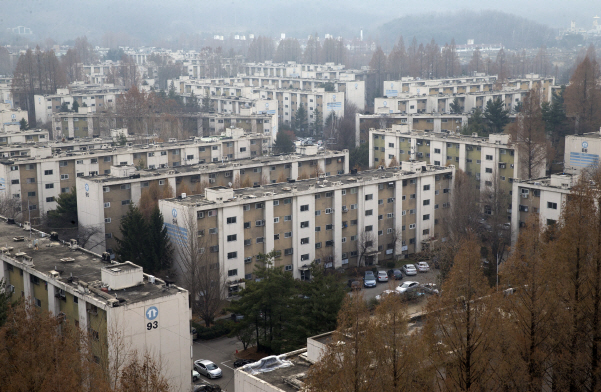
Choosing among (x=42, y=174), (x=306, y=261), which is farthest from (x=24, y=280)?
(x=42, y=174)

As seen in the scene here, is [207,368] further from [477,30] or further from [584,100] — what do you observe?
[477,30]

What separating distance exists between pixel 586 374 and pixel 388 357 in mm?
3419

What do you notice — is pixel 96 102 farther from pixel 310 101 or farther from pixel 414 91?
pixel 414 91

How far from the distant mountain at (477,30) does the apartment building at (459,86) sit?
6457 centimetres

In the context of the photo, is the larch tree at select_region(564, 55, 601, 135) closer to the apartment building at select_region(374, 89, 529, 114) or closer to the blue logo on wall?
the apartment building at select_region(374, 89, 529, 114)

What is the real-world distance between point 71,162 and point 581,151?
1788cm

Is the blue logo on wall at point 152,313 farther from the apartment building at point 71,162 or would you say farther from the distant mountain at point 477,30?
the distant mountain at point 477,30

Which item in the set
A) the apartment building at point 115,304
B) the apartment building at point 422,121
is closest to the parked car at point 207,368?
the apartment building at point 115,304

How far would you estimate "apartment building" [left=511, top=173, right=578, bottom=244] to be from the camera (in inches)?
805

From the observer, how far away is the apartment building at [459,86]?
44.2 metres

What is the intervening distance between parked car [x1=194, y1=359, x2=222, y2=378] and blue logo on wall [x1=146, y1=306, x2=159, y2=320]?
8.15 ft

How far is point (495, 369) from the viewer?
925cm

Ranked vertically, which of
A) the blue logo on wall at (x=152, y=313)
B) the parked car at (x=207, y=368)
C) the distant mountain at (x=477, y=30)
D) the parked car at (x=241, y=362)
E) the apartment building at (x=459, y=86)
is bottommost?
the parked car at (x=241, y=362)

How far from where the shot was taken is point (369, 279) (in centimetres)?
2055
